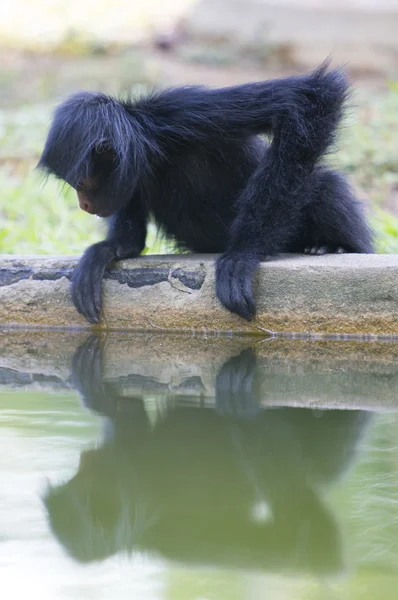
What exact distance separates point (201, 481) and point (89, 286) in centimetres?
269

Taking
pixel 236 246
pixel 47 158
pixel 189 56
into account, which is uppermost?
pixel 189 56

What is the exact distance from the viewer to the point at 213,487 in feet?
6.69

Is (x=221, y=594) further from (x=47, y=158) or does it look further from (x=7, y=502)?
(x=47, y=158)

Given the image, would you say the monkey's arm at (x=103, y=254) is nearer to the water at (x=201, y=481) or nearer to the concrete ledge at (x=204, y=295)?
the concrete ledge at (x=204, y=295)

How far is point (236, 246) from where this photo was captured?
449 cm

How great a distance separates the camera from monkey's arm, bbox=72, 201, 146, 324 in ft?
15.2

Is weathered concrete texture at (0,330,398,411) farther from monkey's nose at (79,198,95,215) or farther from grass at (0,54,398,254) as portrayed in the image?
grass at (0,54,398,254)

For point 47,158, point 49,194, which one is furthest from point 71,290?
point 49,194

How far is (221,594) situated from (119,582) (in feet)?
0.70

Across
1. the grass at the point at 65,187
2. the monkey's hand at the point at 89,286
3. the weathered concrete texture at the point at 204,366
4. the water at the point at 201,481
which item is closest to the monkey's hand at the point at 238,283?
the weathered concrete texture at the point at 204,366

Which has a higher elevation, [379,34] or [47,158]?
[379,34]

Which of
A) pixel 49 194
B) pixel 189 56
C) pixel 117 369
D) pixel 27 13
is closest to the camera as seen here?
pixel 117 369

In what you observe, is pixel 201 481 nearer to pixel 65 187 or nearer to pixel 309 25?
pixel 65 187

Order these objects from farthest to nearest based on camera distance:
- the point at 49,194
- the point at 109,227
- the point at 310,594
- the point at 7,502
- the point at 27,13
A: the point at 27,13, the point at 49,194, the point at 109,227, the point at 7,502, the point at 310,594
